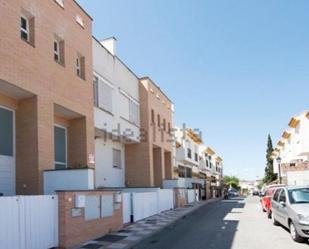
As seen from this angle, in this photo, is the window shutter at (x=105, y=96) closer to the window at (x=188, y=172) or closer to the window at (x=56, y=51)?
the window at (x=56, y=51)

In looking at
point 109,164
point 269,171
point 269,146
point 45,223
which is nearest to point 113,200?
point 45,223

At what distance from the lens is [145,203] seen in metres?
21.7

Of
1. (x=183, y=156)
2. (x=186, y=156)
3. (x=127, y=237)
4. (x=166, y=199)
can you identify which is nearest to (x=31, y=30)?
(x=127, y=237)

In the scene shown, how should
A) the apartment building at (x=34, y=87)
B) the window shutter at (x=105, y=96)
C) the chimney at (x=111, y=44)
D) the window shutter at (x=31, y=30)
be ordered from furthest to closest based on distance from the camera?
the chimney at (x=111, y=44)
the window shutter at (x=105, y=96)
the window shutter at (x=31, y=30)
the apartment building at (x=34, y=87)

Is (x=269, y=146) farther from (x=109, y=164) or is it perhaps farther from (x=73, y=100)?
(x=73, y=100)

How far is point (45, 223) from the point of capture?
36.7ft

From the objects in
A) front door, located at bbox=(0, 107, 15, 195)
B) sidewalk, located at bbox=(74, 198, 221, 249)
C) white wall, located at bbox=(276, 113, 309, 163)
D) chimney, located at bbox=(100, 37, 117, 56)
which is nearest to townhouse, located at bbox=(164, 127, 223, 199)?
white wall, located at bbox=(276, 113, 309, 163)

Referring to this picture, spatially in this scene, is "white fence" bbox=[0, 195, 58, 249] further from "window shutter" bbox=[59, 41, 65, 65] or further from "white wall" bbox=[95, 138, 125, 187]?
"white wall" bbox=[95, 138, 125, 187]

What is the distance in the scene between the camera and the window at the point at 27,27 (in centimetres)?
1419

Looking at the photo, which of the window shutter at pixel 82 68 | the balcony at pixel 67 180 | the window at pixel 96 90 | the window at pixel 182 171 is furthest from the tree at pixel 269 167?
the balcony at pixel 67 180

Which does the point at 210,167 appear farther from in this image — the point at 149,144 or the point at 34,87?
the point at 34,87

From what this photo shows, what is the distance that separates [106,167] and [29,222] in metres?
14.1

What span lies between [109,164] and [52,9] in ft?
38.3

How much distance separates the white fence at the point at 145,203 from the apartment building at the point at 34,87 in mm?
3705
